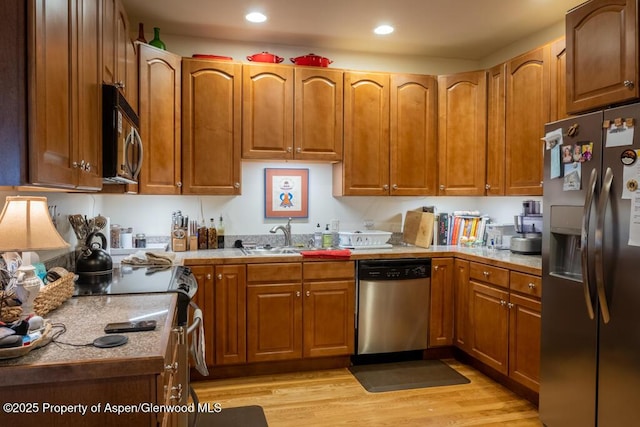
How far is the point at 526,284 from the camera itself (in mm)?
2760

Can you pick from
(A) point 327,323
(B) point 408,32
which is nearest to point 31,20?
(A) point 327,323

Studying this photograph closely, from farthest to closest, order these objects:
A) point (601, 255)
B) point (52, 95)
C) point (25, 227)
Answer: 1. point (601, 255)
2. point (25, 227)
3. point (52, 95)

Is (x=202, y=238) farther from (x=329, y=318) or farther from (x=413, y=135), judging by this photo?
(x=413, y=135)

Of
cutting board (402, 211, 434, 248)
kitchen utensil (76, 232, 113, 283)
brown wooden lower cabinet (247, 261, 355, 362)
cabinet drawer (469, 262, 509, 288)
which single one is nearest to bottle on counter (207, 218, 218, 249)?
brown wooden lower cabinet (247, 261, 355, 362)

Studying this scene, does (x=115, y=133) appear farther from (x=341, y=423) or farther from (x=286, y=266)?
(x=341, y=423)

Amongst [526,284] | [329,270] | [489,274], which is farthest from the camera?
[329,270]

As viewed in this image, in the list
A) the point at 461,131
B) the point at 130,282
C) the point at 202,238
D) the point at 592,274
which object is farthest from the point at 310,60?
the point at 592,274

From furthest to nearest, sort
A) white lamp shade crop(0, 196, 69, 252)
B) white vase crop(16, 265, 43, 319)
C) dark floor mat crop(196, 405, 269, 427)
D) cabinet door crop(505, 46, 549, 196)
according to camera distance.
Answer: cabinet door crop(505, 46, 549, 196)
dark floor mat crop(196, 405, 269, 427)
white lamp shade crop(0, 196, 69, 252)
white vase crop(16, 265, 43, 319)

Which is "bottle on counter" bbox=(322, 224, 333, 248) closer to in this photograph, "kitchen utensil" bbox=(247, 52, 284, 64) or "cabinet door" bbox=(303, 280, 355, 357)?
"cabinet door" bbox=(303, 280, 355, 357)

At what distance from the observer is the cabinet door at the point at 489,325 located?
9.80 feet

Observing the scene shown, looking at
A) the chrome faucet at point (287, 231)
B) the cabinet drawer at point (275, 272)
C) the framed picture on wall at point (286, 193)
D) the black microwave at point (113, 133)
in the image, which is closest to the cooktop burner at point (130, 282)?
the black microwave at point (113, 133)

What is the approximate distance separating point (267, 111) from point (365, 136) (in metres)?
0.83

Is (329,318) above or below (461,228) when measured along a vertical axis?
below

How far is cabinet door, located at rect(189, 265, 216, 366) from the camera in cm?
311
